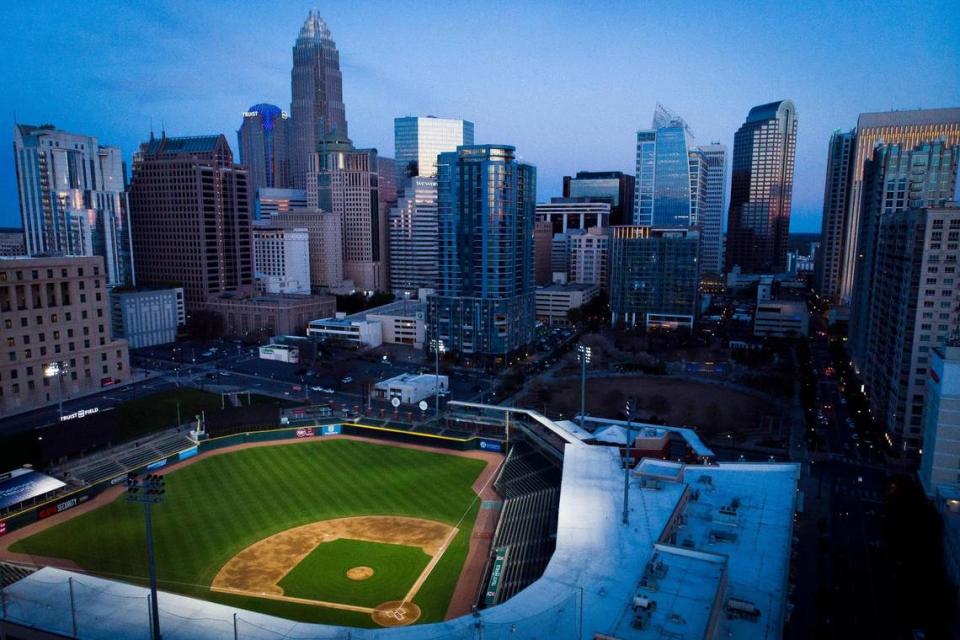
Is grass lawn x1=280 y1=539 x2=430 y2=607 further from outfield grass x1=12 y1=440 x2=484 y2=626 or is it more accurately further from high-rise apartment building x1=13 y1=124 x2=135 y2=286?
high-rise apartment building x1=13 y1=124 x2=135 y2=286

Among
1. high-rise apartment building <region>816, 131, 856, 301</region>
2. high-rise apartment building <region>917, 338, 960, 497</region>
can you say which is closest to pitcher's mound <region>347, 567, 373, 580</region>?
high-rise apartment building <region>917, 338, 960, 497</region>

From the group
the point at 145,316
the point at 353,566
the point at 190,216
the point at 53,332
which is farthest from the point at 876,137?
the point at 53,332

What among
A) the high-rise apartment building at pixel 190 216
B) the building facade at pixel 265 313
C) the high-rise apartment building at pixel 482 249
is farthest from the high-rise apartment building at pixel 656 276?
the high-rise apartment building at pixel 190 216

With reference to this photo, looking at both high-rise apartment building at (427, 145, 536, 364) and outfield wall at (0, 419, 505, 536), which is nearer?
outfield wall at (0, 419, 505, 536)

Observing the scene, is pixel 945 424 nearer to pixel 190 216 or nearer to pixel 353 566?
pixel 353 566

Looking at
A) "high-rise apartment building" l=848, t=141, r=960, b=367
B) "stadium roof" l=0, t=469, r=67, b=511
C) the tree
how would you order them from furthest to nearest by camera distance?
"high-rise apartment building" l=848, t=141, r=960, b=367 → the tree → "stadium roof" l=0, t=469, r=67, b=511
